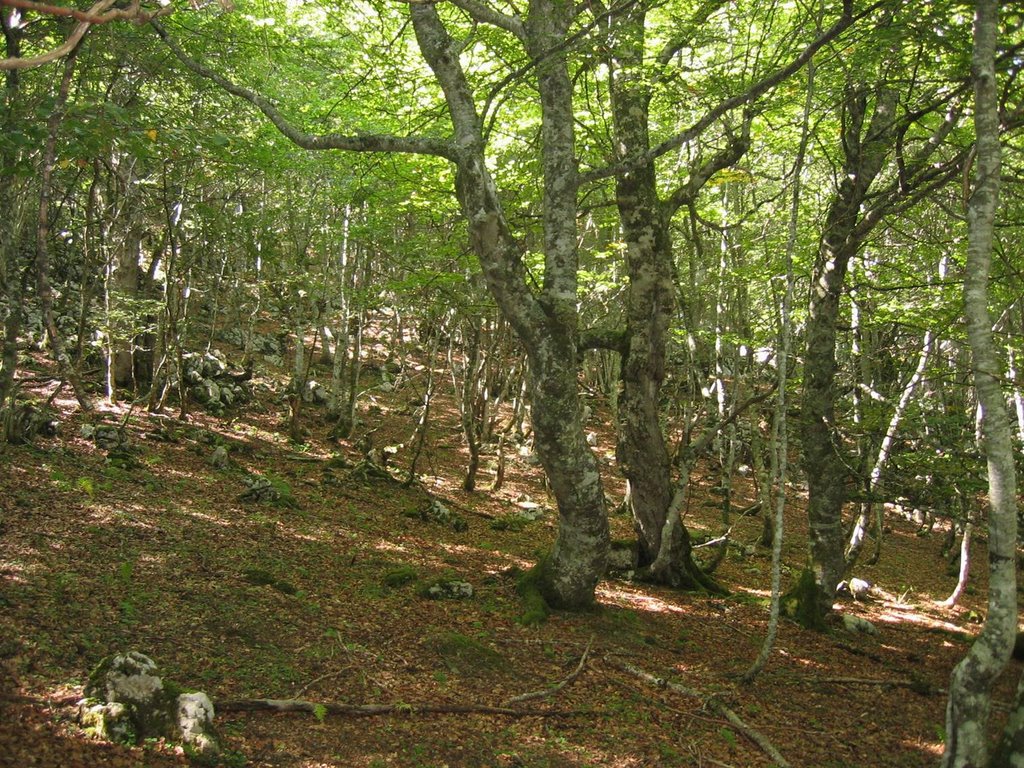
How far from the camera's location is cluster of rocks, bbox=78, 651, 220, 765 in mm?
3889

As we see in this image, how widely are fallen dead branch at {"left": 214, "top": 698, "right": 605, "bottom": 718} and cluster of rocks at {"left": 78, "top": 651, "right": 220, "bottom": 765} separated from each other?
378 millimetres

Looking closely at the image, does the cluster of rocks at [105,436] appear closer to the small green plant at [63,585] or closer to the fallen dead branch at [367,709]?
the small green plant at [63,585]

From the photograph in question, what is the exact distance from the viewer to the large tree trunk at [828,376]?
8.11m

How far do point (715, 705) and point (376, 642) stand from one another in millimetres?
2922

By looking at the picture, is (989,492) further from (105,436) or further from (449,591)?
(105,436)

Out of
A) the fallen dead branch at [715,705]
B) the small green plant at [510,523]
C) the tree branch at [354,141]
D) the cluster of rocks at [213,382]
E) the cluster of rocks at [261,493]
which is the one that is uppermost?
the tree branch at [354,141]

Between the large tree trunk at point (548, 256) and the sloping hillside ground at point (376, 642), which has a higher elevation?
the large tree trunk at point (548, 256)

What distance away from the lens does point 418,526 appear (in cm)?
1063

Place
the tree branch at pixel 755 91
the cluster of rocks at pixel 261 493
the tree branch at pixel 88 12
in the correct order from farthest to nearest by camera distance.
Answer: the cluster of rocks at pixel 261 493 < the tree branch at pixel 755 91 < the tree branch at pixel 88 12

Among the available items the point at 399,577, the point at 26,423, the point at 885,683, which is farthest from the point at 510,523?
the point at 26,423

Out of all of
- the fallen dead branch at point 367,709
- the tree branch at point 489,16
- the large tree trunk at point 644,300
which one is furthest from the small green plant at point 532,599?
the tree branch at point 489,16

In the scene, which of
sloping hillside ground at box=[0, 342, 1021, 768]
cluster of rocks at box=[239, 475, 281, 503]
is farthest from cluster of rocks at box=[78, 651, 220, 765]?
cluster of rocks at box=[239, 475, 281, 503]

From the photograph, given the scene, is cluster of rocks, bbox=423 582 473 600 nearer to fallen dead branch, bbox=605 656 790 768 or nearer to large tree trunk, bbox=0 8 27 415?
fallen dead branch, bbox=605 656 790 768

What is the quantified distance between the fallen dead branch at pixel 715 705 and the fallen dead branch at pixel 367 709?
89 centimetres
